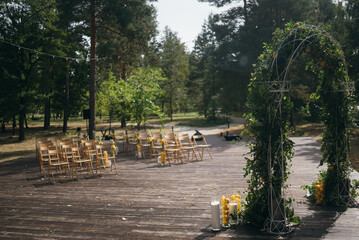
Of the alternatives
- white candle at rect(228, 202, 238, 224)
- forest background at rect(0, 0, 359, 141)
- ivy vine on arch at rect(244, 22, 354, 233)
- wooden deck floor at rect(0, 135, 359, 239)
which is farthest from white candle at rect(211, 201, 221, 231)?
forest background at rect(0, 0, 359, 141)

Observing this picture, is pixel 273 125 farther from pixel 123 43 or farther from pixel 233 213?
pixel 123 43

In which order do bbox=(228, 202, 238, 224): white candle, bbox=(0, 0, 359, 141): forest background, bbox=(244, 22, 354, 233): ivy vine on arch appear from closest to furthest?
bbox=(244, 22, 354, 233): ivy vine on arch < bbox=(228, 202, 238, 224): white candle < bbox=(0, 0, 359, 141): forest background

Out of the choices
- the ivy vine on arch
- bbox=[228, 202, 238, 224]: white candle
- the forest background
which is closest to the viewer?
the ivy vine on arch

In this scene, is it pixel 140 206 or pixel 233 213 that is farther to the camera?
pixel 140 206

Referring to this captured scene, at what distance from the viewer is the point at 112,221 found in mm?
5363

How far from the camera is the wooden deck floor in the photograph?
479cm

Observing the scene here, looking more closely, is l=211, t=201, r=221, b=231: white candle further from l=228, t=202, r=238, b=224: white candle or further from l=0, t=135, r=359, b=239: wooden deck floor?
l=228, t=202, r=238, b=224: white candle

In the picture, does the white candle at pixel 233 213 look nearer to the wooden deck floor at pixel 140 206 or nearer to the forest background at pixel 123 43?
the wooden deck floor at pixel 140 206

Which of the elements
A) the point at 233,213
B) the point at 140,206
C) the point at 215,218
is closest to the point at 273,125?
the point at 233,213

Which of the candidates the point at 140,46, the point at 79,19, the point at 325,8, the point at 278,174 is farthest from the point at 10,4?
the point at 325,8

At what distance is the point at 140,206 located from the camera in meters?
6.15

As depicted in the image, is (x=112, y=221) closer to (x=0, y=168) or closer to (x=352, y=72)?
(x=0, y=168)

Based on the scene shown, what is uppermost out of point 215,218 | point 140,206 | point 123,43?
point 123,43

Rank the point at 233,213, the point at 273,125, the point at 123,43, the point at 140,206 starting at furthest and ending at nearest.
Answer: the point at 123,43 → the point at 140,206 → the point at 233,213 → the point at 273,125
